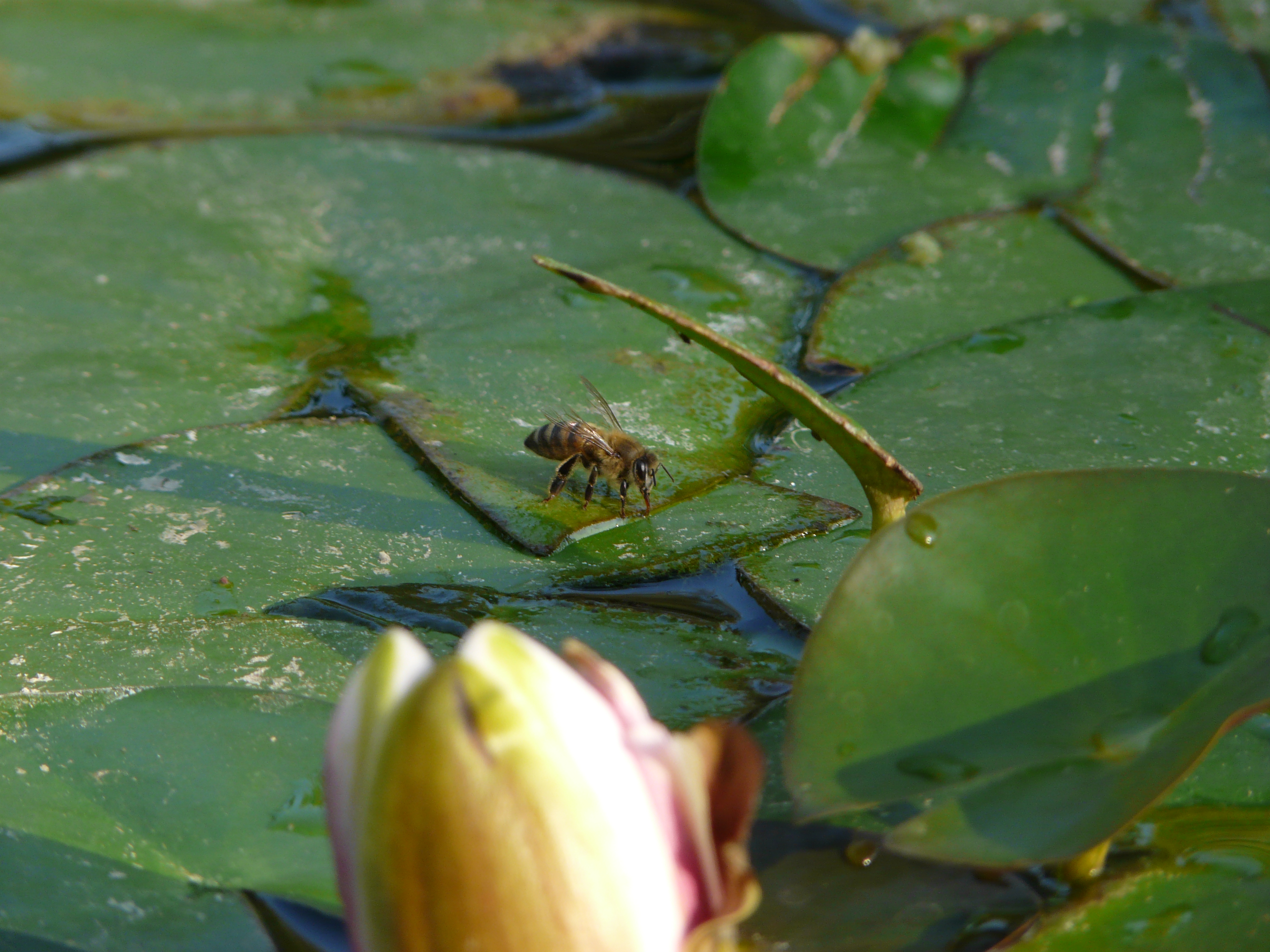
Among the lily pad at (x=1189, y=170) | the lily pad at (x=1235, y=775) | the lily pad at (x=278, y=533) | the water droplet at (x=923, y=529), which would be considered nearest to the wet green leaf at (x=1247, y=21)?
the lily pad at (x=1189, y=170)

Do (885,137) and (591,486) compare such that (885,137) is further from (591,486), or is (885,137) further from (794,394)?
(794,394)

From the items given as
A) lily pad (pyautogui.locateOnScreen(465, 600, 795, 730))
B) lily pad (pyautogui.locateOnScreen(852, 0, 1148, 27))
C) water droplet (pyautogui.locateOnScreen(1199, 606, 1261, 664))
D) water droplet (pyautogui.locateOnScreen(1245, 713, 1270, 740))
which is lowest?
lily pad (pyautogui.locateOnScreen(465, 600, 795, 730))

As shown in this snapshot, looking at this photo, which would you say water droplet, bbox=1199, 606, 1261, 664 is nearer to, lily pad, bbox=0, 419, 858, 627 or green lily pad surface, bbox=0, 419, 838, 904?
green lily pad surface, bbox=0, 419, 838, 904

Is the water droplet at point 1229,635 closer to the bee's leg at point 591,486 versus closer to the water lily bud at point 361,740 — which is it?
the water lily bud at point 361,740

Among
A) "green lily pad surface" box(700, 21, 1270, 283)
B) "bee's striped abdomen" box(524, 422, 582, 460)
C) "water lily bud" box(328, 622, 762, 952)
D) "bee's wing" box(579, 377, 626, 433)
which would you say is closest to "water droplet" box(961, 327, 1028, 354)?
"green lily pad surface" box(700, 21, 1270, 283)

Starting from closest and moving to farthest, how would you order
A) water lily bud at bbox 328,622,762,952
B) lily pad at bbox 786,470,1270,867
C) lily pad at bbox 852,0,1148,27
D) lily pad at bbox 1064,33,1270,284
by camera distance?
water lily bud at bbox 328,622,762,952 < lily pad at bbox 786,470,1270,867 < lily pad at bbox 1064,33,1270,284 < lily pad at bbox 852,0,1148,27

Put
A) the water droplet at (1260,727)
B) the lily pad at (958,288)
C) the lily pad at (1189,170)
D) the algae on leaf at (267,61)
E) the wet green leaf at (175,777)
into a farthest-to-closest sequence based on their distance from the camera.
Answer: the algae on leaf at (267,61), the lily pad at (1189,170), the lily pad at (958,288), the water droplet at (1260,727), the wet green leaf at (175,777)
